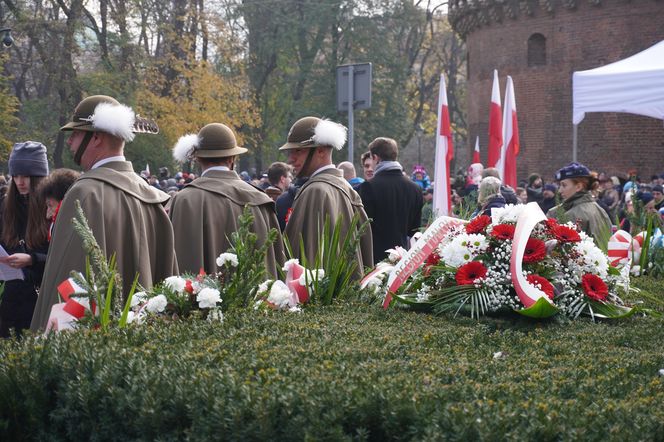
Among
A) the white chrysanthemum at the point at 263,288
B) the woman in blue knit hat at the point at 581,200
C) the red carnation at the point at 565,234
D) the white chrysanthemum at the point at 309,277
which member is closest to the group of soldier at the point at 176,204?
the white chrysanthemum at the point at 309,277

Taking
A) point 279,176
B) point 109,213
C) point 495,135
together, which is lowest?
point 109,213

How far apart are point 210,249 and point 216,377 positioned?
3543 mm

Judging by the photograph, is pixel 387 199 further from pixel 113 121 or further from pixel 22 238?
pixel 113 121

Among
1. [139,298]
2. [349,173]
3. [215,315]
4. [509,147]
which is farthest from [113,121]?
[509,147]

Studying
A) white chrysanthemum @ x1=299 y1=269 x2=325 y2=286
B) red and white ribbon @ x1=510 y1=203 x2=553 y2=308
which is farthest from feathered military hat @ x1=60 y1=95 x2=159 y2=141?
red and white ribbon @ x1=510 y1=203 x2=553 y2=308

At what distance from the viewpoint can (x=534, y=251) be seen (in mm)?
4934

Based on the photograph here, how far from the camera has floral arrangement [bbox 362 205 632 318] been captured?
15.7 ft

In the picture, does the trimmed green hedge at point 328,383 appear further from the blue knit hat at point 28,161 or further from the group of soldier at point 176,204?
the blue knit hat at point 28,161

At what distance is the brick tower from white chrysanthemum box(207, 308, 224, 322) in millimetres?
27846

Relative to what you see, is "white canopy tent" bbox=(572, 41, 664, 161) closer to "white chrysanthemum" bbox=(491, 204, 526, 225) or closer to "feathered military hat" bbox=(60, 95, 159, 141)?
"white chrysanthemum" bbox=(491, 204, 526, 225)

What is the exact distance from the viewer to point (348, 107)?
12.3 m

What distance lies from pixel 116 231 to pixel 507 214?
84.1 inches

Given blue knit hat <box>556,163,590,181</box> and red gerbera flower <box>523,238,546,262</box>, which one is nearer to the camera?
red gerbera flower <box>523,238,546,262</box>

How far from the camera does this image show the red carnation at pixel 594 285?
16.2ft
